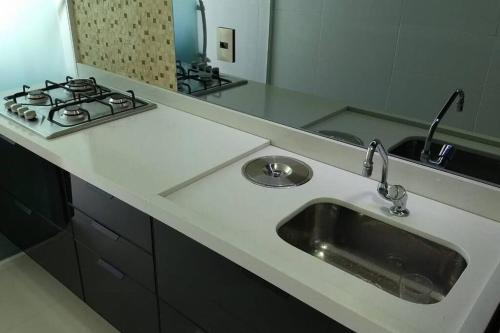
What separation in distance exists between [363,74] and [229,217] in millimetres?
685

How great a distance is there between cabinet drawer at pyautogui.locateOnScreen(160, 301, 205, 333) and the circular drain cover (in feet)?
1.61

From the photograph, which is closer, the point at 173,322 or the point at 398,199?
the point at 398,199

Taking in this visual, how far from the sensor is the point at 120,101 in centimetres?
196

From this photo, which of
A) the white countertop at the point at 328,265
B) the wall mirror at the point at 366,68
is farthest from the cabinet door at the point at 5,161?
the white countertop at the point at 328,265

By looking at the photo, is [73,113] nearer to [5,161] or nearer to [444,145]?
[5,161]

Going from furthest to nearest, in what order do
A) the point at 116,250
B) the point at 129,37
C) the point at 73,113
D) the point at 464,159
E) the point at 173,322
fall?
1. the point at 129,37
2. the point at 73,113
3. the point at 116,250
4. the point at 173,322
5. the point at 464,159

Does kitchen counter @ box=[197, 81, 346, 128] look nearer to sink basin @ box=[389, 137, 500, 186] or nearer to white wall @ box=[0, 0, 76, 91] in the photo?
sink basin @ box=[389, 137, 500, 186]

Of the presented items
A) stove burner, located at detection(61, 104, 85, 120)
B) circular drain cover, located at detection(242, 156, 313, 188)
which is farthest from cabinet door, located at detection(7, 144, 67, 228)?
circular drain cover, located at detection(242, 156, 313, 188)

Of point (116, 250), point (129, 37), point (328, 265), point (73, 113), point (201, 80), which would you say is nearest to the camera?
point (328, 265)

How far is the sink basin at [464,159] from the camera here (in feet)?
4.17

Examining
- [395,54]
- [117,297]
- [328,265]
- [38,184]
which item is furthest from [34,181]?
[395,54]

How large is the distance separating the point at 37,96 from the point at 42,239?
641mm

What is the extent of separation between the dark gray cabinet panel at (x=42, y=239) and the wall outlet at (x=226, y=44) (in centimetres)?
95

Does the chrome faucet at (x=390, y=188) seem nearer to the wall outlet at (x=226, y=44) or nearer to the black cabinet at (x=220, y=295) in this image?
the black cabinet at (x=220, y=295)
